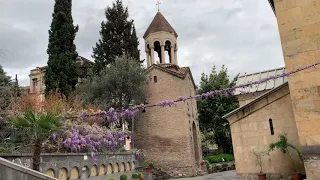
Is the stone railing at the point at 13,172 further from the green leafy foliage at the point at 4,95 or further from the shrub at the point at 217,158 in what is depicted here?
the shrub at the point at 217,158

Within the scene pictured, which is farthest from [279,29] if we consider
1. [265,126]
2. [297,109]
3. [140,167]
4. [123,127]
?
[123,127]

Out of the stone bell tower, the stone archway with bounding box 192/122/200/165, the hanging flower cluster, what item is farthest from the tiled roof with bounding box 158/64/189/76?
the hanging flower cluster

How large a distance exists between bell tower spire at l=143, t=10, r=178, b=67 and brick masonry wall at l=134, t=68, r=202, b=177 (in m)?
2.57

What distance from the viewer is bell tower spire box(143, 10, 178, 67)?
25.5m

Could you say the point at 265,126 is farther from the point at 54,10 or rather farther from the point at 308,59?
the point at 54,10

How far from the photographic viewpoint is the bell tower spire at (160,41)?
25500mm

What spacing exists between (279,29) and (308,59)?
129cm

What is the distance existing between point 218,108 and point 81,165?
19944 millimetres

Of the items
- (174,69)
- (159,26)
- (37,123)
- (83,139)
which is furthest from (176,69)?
(37,123)

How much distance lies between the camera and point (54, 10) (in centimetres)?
2220

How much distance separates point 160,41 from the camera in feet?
83.6

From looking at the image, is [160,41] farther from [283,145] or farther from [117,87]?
[283,145]

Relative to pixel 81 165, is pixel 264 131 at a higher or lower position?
higher

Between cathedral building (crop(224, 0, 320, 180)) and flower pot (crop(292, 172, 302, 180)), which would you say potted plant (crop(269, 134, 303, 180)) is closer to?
cathedral building (crop(224, 0, 320, 180))
